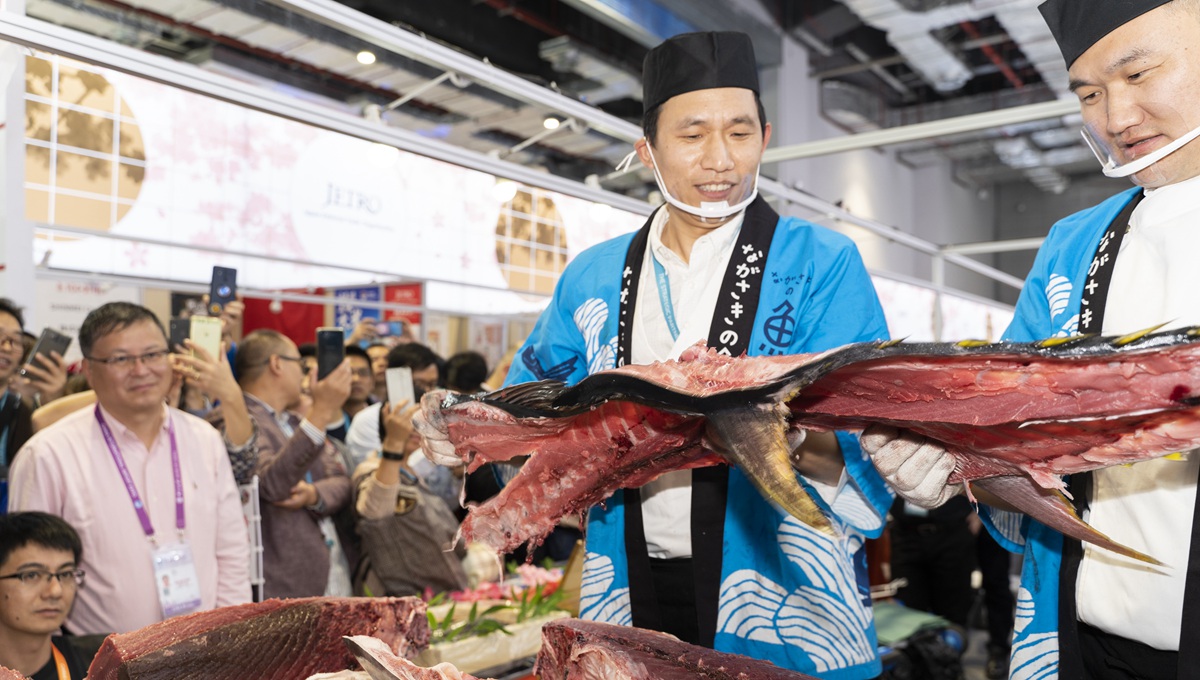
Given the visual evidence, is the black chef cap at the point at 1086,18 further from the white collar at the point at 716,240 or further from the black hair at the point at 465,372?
the black hair at the point at 465,372

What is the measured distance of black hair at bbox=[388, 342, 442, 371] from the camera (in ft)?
16.9

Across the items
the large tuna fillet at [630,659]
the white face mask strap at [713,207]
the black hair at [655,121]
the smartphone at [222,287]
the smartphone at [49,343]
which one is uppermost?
the black hair at [655,121]

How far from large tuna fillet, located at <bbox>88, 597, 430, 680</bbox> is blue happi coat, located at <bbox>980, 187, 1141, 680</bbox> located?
101 cm

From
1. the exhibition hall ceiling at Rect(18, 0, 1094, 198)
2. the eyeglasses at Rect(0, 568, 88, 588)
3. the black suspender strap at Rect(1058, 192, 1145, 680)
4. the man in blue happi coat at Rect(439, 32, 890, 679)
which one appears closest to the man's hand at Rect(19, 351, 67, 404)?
the eyeglasses at Rect(0, 568, 88, 588)

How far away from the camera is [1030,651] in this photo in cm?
153

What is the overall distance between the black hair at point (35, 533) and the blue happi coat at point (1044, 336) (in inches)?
92.5

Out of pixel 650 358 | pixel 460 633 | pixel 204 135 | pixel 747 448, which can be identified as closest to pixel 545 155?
pixel 204 135

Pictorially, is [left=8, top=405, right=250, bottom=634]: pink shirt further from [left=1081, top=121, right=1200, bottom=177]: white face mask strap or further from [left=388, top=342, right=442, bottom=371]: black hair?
[left=1081, top=121, right=1200, bottom=177]: white face mask strap

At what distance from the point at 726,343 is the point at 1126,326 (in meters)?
0.65

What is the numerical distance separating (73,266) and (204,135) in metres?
1.24

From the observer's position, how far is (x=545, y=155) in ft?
40.1

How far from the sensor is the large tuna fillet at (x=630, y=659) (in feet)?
4.27

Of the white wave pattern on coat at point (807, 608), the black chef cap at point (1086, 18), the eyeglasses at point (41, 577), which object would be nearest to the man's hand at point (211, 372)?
the eyeglasses at point (41, 577)

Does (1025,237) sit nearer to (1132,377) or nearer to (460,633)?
(460,633)
